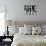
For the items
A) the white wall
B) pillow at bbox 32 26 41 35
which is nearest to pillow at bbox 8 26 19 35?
the white wall

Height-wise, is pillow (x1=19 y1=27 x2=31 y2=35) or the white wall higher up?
the white wall

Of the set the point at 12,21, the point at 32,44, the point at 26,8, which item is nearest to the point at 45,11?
the point at 26,8

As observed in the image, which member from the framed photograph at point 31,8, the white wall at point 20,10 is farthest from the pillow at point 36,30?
the framed photograph at point 31,8

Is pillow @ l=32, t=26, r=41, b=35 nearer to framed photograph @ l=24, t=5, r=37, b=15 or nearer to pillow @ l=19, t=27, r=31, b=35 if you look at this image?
pillow @ l=19, t=27, r=31, b=35

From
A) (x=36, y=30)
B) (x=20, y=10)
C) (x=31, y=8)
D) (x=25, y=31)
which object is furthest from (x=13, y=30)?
(x=31, y=8)

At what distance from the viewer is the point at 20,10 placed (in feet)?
15.6

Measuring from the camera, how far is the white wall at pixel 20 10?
15.6 ft

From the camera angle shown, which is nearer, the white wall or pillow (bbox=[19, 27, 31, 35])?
pillow (bbox=[19, 27, 31, 35])

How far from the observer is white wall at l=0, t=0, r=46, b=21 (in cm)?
474

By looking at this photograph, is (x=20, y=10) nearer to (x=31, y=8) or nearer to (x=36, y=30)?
(x=31, y=8)

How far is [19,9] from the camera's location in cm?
477

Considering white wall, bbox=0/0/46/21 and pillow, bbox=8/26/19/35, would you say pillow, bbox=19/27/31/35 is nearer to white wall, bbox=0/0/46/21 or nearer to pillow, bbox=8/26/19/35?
pillow, bbox=8/26/19/35

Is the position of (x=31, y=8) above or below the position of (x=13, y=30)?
above

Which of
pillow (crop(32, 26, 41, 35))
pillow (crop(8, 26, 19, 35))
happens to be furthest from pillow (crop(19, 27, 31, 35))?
pillow (crop(8, 26, 19, 35))
